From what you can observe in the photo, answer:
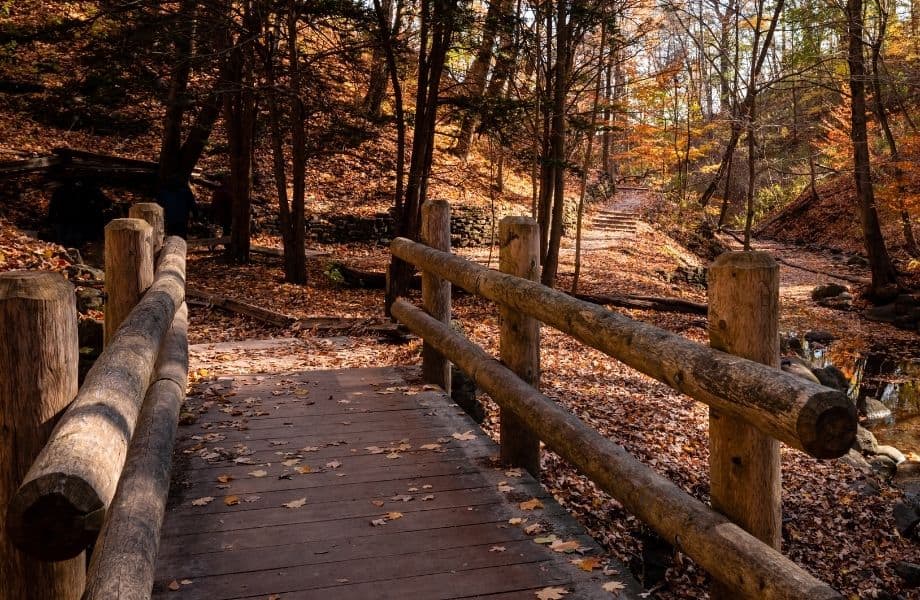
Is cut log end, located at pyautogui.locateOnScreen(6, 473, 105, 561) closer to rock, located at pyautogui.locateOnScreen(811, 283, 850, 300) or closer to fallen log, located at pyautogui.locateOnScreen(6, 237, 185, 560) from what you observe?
fallen log, located at pyautogui.locateOnScreen(6, 237, 185, 560)

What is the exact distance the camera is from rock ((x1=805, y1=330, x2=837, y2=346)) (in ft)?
52.1

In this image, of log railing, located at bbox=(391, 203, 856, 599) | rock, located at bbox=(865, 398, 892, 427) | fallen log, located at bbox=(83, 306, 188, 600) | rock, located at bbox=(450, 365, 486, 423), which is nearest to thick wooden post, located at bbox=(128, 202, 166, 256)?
fallen log, located at bbox=(83, 306, 188, 600)

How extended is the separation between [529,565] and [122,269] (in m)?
2.99

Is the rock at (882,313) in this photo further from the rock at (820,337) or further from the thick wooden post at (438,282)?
the thick wooden post at (438,282)

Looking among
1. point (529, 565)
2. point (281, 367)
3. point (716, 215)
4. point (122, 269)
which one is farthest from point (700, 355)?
point (716, 215)

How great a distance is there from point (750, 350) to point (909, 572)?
5295mm

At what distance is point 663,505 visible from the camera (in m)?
2.97

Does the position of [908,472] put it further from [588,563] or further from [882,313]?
[882,313]

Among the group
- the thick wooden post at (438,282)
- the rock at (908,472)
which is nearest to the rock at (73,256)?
the thick wooden post at (438,282)

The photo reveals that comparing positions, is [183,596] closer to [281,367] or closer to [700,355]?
[700,355]

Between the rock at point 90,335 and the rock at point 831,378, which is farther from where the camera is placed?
the rock at point 831,378

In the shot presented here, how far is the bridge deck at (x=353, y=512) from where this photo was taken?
3.33m

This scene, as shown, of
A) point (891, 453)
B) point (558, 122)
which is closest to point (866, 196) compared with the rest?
point (558, 122)

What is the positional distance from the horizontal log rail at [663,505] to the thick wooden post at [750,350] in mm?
123
